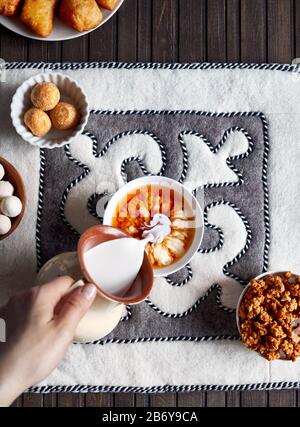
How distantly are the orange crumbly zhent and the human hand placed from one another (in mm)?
290

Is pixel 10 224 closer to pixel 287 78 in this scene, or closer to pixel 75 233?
pixel 75 233

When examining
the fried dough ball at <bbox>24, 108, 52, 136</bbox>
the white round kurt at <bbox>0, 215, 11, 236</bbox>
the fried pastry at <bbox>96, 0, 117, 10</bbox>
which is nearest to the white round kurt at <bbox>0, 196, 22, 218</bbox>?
the white round kurt at <bbox>0, 215, 11, 236</bbox>

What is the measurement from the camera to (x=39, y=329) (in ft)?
2.09

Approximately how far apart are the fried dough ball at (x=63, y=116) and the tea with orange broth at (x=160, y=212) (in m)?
0.14

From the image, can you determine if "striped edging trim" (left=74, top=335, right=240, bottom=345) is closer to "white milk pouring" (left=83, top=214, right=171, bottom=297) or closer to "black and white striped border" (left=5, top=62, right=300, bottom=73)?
"white milk pouring" (left=83, top=214, right=171, bottom=297)

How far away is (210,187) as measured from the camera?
0.91m

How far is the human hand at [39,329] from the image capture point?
64 centimetres

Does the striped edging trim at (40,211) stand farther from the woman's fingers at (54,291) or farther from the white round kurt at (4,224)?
the woman's fingers at (54,291)

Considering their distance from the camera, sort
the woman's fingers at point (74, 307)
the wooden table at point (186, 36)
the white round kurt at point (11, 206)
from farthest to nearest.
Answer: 1. the wooden table at point (186, 36)
2. the white round kurt at point (11, 206)
3. the woman's fingers at point (74, 307)

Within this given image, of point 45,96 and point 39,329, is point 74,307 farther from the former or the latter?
point 45,96

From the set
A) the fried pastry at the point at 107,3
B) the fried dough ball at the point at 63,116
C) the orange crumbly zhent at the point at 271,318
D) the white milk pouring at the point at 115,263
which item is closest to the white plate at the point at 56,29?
the fried pastry at the point at 107,3

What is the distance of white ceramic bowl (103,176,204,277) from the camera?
837mm

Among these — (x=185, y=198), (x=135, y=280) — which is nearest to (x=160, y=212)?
(x=185, y=198)

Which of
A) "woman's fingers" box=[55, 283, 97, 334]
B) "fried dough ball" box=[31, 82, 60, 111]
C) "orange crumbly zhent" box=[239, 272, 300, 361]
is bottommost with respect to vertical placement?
"orange crumbly zhent" box=[239, 272, 300, 361]
